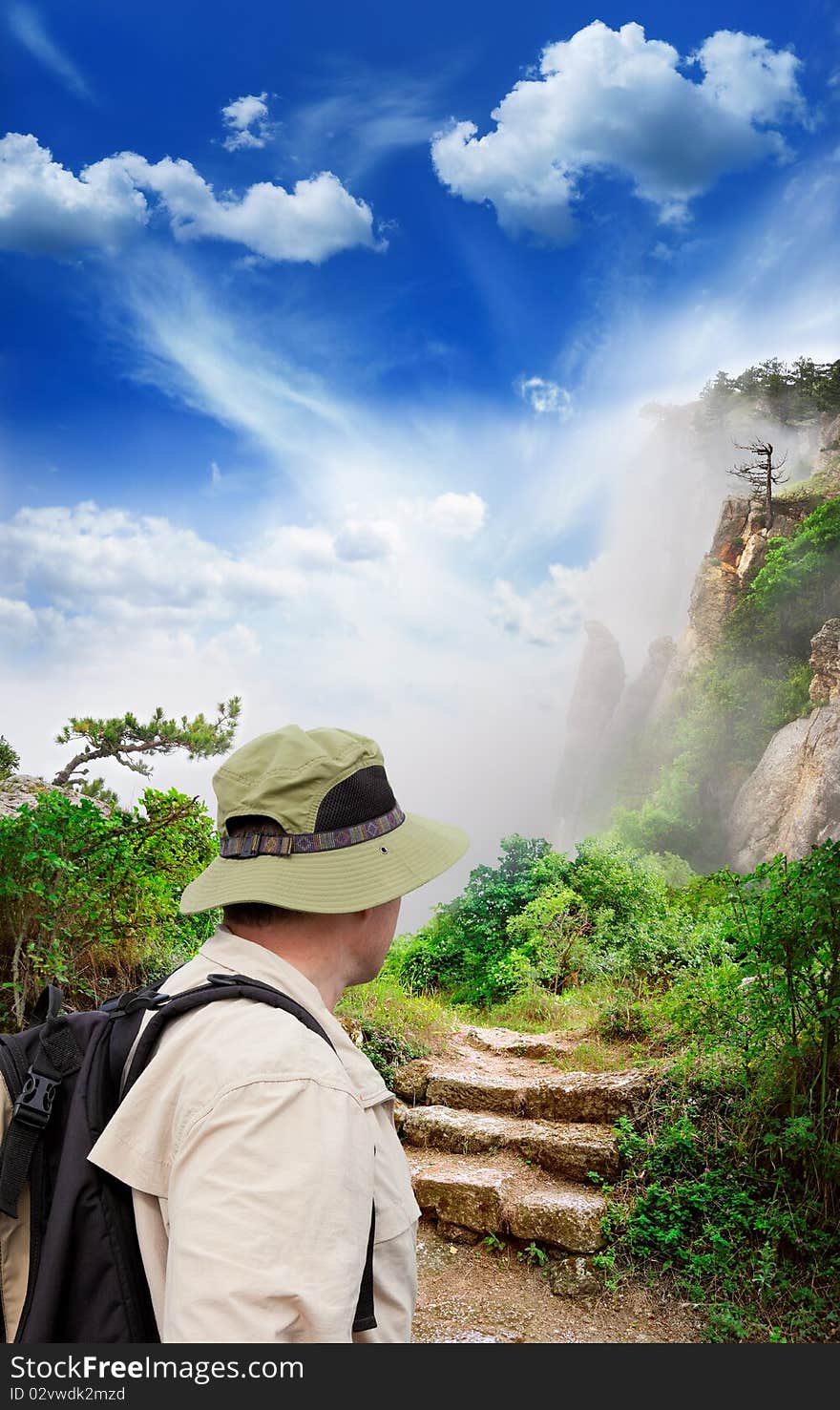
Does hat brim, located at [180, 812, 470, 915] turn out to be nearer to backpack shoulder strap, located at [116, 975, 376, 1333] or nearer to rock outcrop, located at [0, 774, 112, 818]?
Result: backpack shoulder strap, located at [116, 975, 376, 1333]

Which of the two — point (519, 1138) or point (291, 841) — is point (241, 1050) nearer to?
point (291, 841)

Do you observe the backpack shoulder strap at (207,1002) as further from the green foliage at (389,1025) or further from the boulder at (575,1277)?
the green foliage at (389,1025)

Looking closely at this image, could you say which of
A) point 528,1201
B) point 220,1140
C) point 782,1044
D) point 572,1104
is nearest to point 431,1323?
point 528,1201

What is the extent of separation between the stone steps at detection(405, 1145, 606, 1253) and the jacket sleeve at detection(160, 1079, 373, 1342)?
360cm

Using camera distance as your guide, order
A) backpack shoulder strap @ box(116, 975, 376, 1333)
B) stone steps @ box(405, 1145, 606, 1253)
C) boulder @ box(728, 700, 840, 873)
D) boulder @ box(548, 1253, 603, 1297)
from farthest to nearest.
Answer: boulder @ box(728, 700, 840, 873), stone steps @ box(405, 1145, 606, 1253), boulder @ box(548, 1253, 603, 1297), backpack shoulder strap @ box(116, 975, 376, 1333)

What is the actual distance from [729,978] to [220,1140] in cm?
386

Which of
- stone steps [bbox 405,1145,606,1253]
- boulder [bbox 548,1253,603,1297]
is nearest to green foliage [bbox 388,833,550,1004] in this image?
stone steps [bbox 405,1145,606,1253]

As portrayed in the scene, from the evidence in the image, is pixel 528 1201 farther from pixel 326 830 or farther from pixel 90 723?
pixel 90 723

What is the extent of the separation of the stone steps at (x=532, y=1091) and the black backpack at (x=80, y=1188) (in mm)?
4003

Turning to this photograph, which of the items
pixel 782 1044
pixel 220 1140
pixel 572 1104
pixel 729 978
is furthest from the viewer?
pixel 572 1104

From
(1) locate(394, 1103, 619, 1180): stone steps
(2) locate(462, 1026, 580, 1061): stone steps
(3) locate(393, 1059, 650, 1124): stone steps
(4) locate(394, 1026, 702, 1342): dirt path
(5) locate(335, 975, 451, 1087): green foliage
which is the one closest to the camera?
(4) locate(394, 1026, 702, 1342): dirt path

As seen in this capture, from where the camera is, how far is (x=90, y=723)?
24.0 ft

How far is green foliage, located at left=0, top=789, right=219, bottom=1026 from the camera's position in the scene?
4.05 metres

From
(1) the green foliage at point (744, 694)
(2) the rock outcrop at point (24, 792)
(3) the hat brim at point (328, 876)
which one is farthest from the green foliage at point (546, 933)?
(1) the green foliage at point (744, 694)
